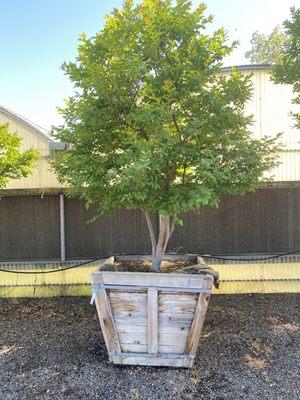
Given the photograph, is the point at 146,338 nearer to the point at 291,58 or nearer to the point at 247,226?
the point at 247,226

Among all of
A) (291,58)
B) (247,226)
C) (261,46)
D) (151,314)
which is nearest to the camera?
(151,314)

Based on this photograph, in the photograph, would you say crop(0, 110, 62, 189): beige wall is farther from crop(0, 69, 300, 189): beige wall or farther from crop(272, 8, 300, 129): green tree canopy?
crop(272, 8, 300, 129): green tree canopy

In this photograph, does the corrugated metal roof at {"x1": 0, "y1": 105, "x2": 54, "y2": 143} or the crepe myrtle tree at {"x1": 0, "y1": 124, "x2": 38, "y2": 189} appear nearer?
the crepe myrtle tree at {"x1": 0, "y1": 124, "x2": 38, "y2": 189}

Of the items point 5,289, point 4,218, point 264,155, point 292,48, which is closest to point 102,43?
point 264,155

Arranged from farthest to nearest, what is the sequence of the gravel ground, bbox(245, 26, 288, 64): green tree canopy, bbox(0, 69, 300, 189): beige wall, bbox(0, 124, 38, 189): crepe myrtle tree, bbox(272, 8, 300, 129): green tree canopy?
bbox(245, 26, 288, 64): green tree canopy → bbox(0, 69, 300, 189): beige wall → bbox(0, 124, 38, 189): crepe myrtle tree → bbox(272, 8, 300, 129): green tree canopy → the gravel ground

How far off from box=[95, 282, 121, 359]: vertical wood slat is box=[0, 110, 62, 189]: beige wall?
240cm

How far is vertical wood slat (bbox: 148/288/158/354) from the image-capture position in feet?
8.08

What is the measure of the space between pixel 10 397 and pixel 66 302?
6.10ft

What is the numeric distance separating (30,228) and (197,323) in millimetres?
2858

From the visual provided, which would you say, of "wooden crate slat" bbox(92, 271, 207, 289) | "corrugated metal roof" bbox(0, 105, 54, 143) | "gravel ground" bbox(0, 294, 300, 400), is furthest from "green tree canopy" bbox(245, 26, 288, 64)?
"wooden crate slat" bbox(92, 271, 207, 289)

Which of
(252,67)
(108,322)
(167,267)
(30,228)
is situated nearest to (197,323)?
(108,322)

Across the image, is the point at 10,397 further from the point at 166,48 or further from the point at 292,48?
the point at 292,48

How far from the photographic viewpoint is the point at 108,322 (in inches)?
99.2

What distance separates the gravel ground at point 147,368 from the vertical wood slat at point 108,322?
0.14m
